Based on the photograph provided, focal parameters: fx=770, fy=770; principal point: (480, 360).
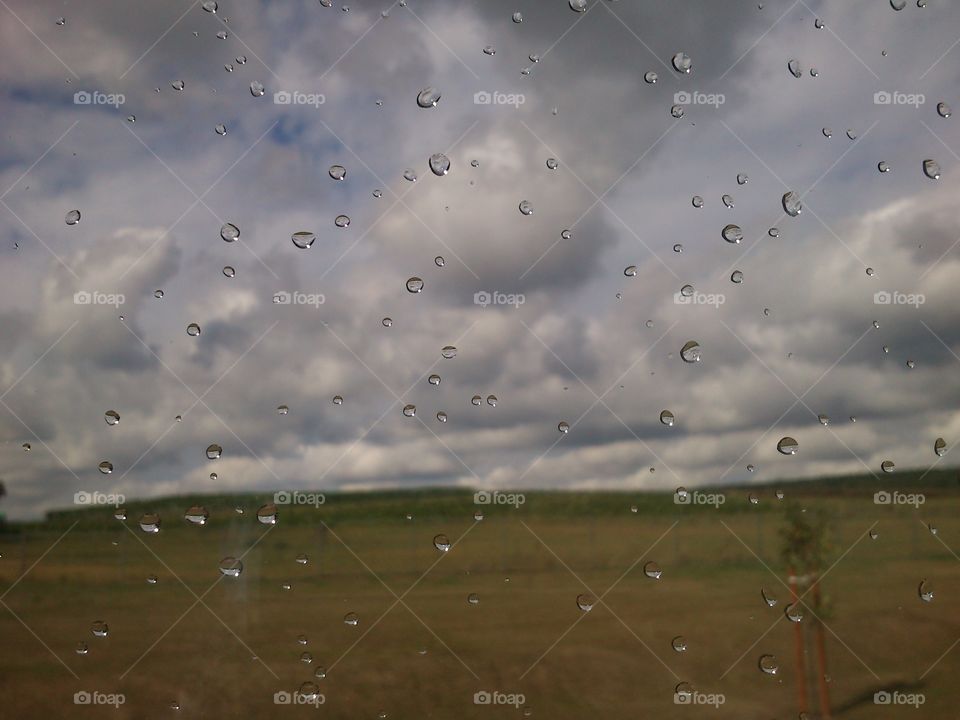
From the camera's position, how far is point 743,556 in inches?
58.7

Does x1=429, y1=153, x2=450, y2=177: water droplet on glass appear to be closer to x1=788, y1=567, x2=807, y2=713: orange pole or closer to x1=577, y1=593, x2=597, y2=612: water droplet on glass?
x1=577, y1=593, x2=597, y2=612: water droplet on glass

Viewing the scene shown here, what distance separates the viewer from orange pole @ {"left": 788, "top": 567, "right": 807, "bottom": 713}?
4.73 feet

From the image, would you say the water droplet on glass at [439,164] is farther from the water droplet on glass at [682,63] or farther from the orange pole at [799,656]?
the orange pole at [799,656]

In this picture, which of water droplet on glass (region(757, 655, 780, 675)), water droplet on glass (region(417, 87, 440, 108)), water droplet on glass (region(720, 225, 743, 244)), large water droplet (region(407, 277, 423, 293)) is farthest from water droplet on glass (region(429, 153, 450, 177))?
water droplet on glass (region(757, 655, 780, 675))

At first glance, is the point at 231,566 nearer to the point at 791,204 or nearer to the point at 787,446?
the point at 787,446

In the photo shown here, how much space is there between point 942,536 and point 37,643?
177 cm

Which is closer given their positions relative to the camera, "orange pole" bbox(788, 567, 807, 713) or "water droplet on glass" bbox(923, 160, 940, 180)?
"orange pole" bbox(788, 567, 807, 713)

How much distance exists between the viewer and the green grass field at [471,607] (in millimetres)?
1450

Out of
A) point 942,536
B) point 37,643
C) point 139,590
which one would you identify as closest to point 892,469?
point 942,536

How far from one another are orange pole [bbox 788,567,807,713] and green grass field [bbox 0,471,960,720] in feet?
0.05

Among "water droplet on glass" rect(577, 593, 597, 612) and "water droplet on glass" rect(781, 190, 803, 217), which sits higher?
"water droplet on glass" rect(781, 190, 803, 217)

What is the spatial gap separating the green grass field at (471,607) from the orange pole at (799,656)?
14mm

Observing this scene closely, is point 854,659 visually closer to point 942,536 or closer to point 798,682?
point 798,682

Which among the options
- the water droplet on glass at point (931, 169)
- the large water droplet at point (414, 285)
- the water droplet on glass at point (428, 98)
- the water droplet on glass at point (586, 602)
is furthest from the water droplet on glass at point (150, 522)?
the water droplet on glass at point (931, 169)
